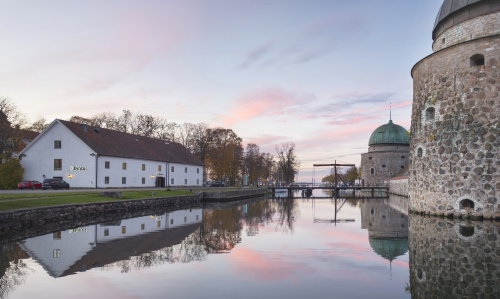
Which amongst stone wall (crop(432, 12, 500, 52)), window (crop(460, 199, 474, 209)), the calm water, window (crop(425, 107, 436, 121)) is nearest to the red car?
the calm water

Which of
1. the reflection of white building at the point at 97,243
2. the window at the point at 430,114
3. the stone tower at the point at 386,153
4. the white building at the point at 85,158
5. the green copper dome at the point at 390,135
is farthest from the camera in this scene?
the green copper dome at the point at 390,135

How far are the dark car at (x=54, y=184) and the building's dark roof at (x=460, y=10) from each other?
111 feet

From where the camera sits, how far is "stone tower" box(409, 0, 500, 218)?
18.6 meters

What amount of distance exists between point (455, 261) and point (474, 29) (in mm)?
16374

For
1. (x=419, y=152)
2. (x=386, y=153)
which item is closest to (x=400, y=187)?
(x=386, y=153)

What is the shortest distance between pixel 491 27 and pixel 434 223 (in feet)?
37.6

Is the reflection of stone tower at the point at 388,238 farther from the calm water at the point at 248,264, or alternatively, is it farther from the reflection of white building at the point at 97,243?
the reflection of white building at the point at 97,243

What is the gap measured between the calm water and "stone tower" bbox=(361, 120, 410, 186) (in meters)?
49.9

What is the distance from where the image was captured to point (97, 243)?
1293cm

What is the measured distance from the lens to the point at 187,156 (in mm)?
55688

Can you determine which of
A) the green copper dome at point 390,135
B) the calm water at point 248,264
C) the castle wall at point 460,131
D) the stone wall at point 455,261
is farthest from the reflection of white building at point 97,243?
the green copper dome at point 390,135

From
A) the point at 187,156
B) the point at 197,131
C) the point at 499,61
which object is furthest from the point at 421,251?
the point at 197,131

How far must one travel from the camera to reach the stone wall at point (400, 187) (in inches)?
1762

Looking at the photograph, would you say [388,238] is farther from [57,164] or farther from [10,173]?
[57,164]
